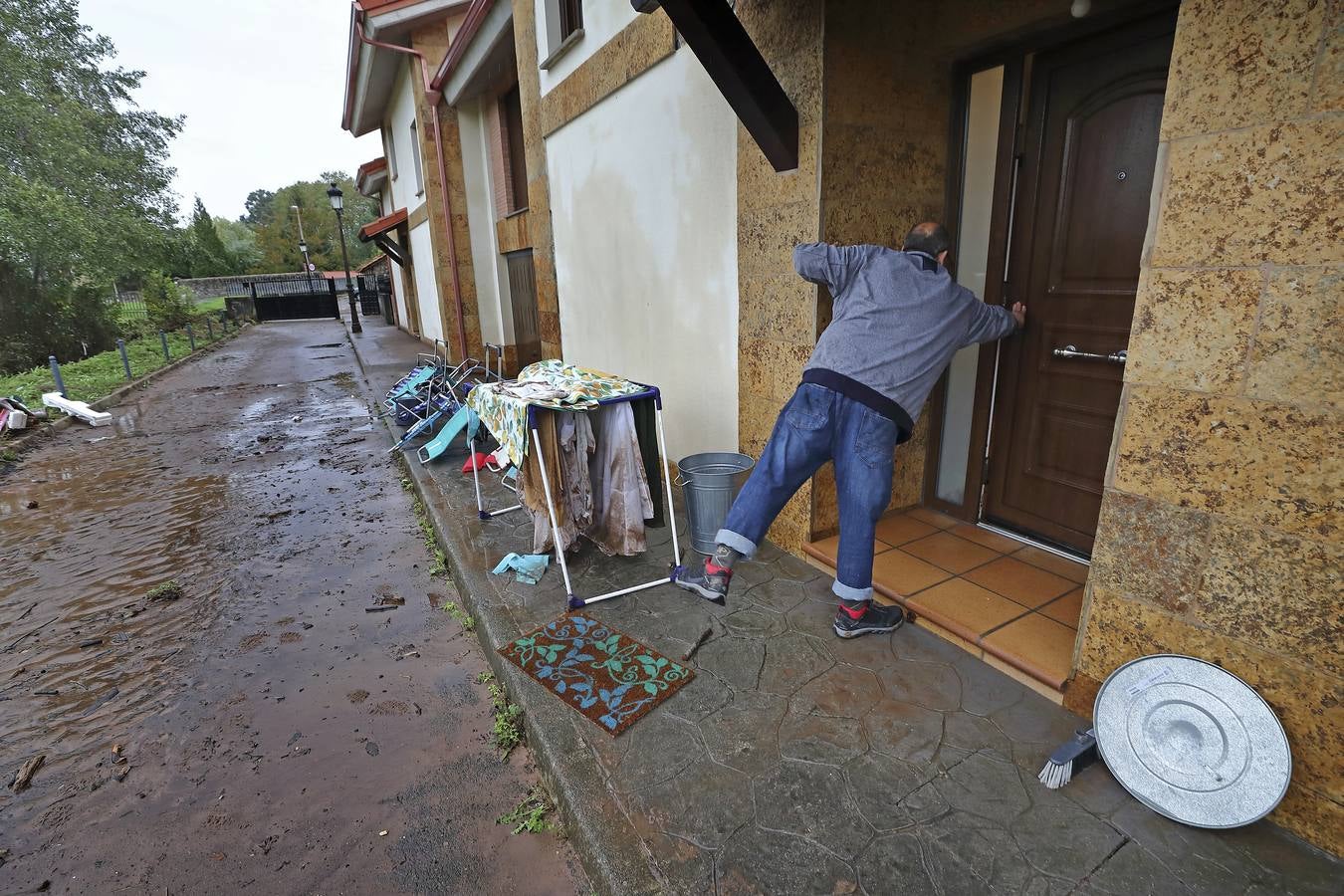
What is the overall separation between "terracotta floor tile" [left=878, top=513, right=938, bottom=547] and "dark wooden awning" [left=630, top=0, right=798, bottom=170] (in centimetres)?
217

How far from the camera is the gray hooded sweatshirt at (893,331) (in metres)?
2.79

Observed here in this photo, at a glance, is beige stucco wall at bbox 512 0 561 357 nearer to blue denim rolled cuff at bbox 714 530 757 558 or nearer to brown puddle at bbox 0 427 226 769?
brown puddle at bbox 0 427 226 769

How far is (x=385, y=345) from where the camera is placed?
1803 cm

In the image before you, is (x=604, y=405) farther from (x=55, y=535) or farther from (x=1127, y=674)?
(x=55, y=535)

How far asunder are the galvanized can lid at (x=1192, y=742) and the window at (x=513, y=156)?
1030 cm

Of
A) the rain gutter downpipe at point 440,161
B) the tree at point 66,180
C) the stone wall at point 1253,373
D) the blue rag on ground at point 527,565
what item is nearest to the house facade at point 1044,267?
the stone wall at point 1253,373

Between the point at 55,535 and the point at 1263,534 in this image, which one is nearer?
the point at 1263,534

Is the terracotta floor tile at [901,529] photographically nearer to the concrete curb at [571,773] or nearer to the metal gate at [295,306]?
the concrete curb at [571,773]

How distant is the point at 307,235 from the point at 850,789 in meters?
74.9

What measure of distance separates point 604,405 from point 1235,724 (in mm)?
3004

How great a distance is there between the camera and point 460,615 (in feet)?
12.9

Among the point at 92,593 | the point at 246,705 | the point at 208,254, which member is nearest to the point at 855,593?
the point at 246,705

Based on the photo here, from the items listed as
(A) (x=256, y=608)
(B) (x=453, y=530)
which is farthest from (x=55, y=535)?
(B) (x=453, y=530)

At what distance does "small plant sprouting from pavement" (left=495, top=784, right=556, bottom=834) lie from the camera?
233 centimetres
